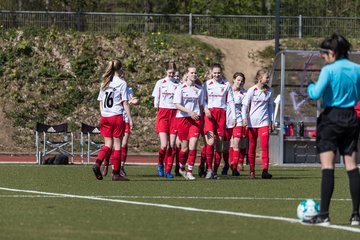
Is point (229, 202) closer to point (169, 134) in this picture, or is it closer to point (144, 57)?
point (169, 134)

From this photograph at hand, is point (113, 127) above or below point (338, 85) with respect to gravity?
below

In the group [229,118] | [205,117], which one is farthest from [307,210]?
[229,118]

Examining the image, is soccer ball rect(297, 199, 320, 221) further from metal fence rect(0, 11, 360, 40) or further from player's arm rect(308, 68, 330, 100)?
metal fence rect(0, 11, 360, 40)

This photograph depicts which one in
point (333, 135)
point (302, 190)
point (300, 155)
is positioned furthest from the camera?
point (300, 155)

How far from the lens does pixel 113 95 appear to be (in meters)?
20.6

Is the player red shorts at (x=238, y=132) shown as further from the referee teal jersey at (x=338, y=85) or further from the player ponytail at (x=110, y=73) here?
the referee teal jersey at (x=338, y=85)

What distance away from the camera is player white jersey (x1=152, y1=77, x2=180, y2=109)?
22.7 m

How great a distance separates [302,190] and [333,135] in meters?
5.85

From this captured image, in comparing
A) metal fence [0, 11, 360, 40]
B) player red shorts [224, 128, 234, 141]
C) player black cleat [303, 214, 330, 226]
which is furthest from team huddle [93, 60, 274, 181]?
metal fence [0, 11, 360, 40]

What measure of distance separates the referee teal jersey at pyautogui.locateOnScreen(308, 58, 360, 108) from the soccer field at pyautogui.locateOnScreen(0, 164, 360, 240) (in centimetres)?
129

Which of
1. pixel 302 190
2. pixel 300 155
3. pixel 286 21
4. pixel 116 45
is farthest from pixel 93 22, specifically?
pixel 302 190

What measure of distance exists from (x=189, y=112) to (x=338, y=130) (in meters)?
8.56

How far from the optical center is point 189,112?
21.2m

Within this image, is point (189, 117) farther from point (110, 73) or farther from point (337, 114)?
point (337, 114)
